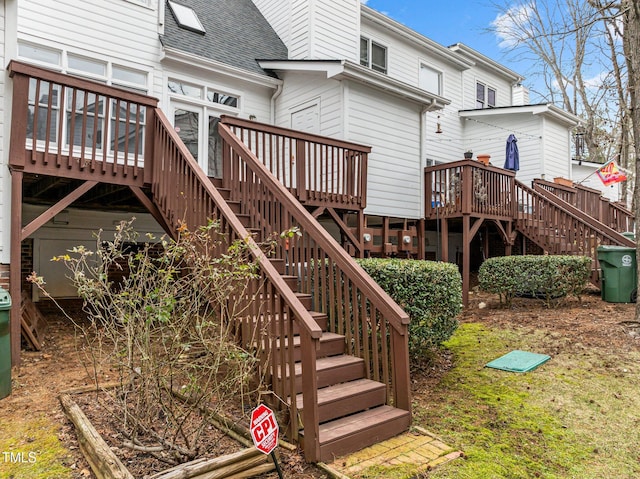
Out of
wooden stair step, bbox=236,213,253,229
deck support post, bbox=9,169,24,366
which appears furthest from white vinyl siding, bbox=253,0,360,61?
deck support post, bbox=9,169,24,366

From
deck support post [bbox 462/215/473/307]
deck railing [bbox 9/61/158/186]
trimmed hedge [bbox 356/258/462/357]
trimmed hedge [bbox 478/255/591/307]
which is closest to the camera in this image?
trimmed hedge [bbox 356/258/462/357]

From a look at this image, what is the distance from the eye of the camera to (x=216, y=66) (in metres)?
9.26

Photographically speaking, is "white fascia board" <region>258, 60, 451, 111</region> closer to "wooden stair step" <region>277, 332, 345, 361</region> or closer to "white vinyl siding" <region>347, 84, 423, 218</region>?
"white vinyl siding" <region>347, 84, 423, 218</region>

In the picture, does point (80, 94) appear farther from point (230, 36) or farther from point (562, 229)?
point (562, 229)

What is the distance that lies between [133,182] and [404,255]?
680 centimetres

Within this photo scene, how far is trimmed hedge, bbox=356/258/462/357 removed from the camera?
16.0 ft

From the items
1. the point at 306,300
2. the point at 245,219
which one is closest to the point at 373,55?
the point at 245,219

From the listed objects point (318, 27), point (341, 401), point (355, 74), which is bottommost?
point (341, 401)

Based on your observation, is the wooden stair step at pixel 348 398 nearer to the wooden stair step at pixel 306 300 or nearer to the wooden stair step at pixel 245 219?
the wooden stair step at pixel 306 300

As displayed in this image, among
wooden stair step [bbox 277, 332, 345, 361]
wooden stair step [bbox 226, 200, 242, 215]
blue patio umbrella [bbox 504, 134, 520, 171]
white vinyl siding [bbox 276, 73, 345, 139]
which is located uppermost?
white vinyl siding [bbox 276, 73, 345, 139]

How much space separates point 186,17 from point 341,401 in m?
9.65

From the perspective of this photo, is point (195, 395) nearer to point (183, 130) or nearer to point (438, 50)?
point (183, 130)

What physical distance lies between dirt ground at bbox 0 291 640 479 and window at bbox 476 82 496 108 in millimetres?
9553

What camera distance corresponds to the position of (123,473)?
279cm
